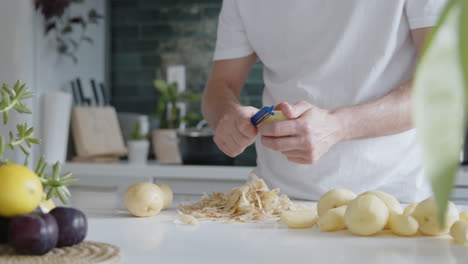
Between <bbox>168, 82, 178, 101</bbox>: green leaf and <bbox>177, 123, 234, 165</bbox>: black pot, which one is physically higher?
<bbox>168, 82, 178, 101</bbox>: green leaf

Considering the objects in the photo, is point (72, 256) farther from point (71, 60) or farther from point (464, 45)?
point (71, 60)

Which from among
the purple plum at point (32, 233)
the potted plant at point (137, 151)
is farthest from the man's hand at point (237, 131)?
the potted plant at point (137, 151)

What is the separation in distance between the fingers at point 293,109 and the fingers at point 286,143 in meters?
0.05

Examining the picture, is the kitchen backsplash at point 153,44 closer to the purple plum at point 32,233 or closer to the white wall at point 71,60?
the white wall at point 71,60

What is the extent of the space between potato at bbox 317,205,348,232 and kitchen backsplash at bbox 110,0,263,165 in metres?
2.39

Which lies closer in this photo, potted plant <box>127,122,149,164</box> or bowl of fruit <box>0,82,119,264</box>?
bowl of fruit <box>0,82,119,264</box>

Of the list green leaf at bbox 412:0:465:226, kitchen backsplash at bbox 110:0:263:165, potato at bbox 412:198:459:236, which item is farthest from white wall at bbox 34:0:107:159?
green leaf at bbox 412:0:465:226

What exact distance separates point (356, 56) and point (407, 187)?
0.35 metres

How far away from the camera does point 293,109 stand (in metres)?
1.06

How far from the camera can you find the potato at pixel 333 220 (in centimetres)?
82

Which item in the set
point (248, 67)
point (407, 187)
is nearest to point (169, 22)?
point (248, 67)

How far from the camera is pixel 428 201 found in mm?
778

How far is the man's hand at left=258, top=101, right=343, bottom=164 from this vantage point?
107 cm

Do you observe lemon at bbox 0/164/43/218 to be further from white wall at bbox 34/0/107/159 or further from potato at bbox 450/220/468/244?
white wall at bbox 34/0/107/159
